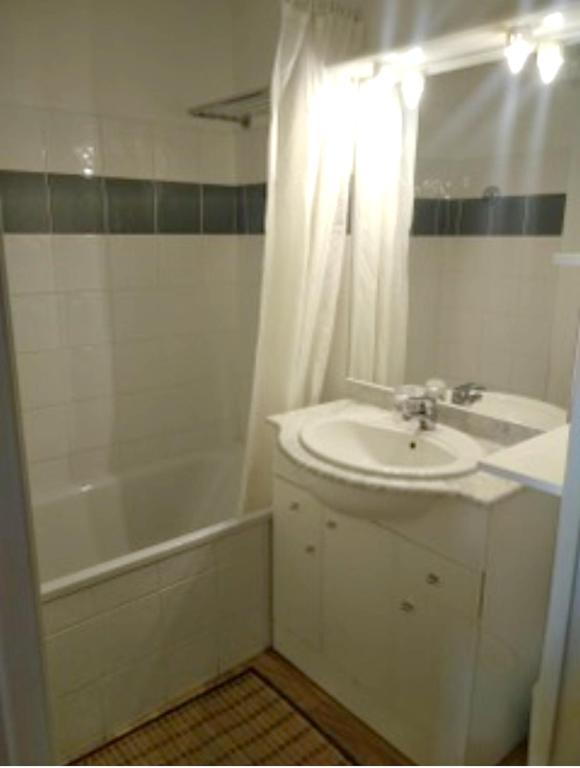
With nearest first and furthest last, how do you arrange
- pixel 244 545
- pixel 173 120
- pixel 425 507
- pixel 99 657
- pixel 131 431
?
pixel 425 507 < pixel 99 657 < pixel 244 545 < pixel 173 120 < pixel 131 431

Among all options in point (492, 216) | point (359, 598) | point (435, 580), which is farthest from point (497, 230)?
point (359, 598)

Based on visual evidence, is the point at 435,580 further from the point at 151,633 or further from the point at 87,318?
the point at 87,318

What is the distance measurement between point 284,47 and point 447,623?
1.76 m

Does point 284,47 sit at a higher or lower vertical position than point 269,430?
higher

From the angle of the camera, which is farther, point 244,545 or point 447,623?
point 244,545

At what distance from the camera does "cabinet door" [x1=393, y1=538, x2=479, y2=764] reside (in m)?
1.46

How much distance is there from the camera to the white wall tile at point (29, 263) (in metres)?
2.13

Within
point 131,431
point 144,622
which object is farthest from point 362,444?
point 131,431

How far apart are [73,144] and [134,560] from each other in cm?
153

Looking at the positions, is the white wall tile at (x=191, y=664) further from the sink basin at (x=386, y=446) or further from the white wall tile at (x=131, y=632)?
the sink basin at (x=386, y=446)

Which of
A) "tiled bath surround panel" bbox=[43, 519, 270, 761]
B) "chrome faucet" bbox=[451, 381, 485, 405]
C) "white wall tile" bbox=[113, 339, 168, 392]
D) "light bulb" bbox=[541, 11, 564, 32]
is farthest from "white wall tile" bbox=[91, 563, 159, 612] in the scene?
"light bulb" bbox=[541, 11, 564, 32]

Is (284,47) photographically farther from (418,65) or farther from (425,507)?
(425,507)

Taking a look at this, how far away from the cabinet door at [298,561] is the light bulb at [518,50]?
1.34m

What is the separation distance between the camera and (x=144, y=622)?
176 centimetres
